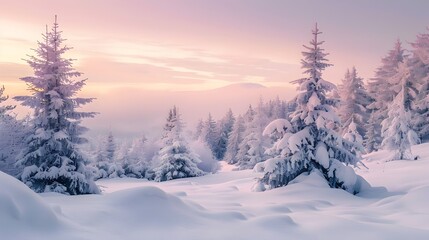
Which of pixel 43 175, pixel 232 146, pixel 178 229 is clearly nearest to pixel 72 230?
pixel 178 229

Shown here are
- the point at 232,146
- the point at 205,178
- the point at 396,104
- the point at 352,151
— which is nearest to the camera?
the point at 352,151

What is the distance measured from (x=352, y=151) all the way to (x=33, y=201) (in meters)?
16.5

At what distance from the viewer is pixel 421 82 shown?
133 feet

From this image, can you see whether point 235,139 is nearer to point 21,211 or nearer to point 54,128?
point 54,128

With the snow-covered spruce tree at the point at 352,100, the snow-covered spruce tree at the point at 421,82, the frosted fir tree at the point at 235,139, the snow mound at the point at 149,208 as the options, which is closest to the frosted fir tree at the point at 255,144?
the frosted fir tree at the point at 235,139

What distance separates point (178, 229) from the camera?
24.2ft

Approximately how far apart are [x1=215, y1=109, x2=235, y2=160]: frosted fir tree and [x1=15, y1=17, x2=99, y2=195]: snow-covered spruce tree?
62733mm

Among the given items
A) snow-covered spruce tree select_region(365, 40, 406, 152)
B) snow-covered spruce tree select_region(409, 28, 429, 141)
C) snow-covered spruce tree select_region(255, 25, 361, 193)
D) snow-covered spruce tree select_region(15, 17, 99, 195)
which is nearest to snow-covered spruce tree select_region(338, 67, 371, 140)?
snow-covered spruce tree select_region(365, 40, 406, 152)

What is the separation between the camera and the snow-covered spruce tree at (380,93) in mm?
42562

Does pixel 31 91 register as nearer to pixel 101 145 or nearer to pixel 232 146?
pixel 101 145

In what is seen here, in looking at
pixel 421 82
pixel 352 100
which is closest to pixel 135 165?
pixel 352 100

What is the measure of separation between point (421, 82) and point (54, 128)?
36.4 metres

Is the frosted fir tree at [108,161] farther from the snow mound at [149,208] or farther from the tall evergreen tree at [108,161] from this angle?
the snow mound at [149,208]

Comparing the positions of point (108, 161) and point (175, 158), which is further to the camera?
point (108, 161)
